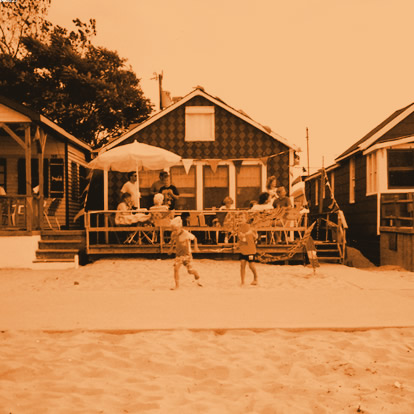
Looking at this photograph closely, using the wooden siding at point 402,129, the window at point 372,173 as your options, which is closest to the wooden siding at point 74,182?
the window at point 372,173

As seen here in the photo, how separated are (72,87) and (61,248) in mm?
19671

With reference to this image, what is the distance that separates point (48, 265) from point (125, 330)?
879cm

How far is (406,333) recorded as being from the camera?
5.87m

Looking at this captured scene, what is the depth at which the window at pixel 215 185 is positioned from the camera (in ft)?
58.4

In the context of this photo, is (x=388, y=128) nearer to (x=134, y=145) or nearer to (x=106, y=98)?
(x=134, y=145)

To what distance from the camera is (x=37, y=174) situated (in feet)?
62.6

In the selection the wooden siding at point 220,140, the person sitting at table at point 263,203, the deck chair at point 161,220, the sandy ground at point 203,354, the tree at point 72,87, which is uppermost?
the tree at point 72,87

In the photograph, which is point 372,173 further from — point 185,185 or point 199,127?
point 185,185

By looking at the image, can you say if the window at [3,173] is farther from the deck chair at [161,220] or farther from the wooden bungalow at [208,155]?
the deck chair at [161,220]

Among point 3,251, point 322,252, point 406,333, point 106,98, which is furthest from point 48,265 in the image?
point 106,98

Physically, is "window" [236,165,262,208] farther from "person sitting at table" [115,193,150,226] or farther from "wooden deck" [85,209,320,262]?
"person sitting at table" [115,193,150,226]

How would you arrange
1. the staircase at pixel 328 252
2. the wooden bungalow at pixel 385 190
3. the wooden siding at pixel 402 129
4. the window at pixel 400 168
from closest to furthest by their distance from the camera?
the staircase at pixel 328 252, the wooden bungalow at pixel 385 190, the window at pixel 400 168, the wooden siding at pixel 402 129

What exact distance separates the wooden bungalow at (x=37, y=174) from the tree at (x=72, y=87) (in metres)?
10.7

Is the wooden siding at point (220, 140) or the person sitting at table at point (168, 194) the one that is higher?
the wooden siding at point (220, 140)
